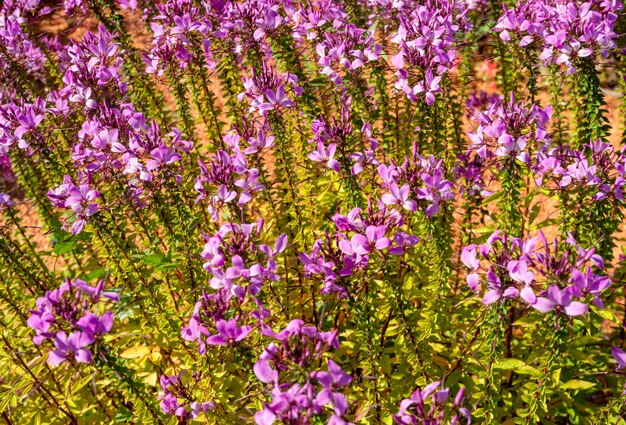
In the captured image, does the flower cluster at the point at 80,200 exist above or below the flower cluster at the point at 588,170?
above

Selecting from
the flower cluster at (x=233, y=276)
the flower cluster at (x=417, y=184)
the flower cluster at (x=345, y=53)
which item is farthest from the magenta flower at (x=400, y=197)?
the flower cluster at (x=345, y=53)

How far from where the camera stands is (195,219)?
3.48 metres

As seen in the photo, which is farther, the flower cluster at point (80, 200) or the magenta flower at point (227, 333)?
the flower cluster at point (80, 200)

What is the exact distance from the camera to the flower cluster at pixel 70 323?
198 cm

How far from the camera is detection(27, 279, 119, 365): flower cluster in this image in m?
1.98

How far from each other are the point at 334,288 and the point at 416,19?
195 centimetres

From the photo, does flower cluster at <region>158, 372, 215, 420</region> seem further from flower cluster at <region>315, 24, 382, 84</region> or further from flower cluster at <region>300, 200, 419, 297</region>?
flower cluster at <region>315, 24, 382, 84</region>

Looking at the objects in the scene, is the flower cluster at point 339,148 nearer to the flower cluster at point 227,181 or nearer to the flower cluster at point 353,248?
the flower cluster at point 227,181

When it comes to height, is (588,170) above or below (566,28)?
below

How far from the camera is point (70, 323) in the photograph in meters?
2.09

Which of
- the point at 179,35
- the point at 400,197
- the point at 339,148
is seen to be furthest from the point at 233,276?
the point at 179,35

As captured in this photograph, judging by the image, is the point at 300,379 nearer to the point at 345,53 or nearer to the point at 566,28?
the point at 345,53

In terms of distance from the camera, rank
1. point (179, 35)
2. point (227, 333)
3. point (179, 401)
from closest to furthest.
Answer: point (227, 333) < point (179, 401) < point (179, 35)

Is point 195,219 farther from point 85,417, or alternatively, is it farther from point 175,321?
point 85,417
